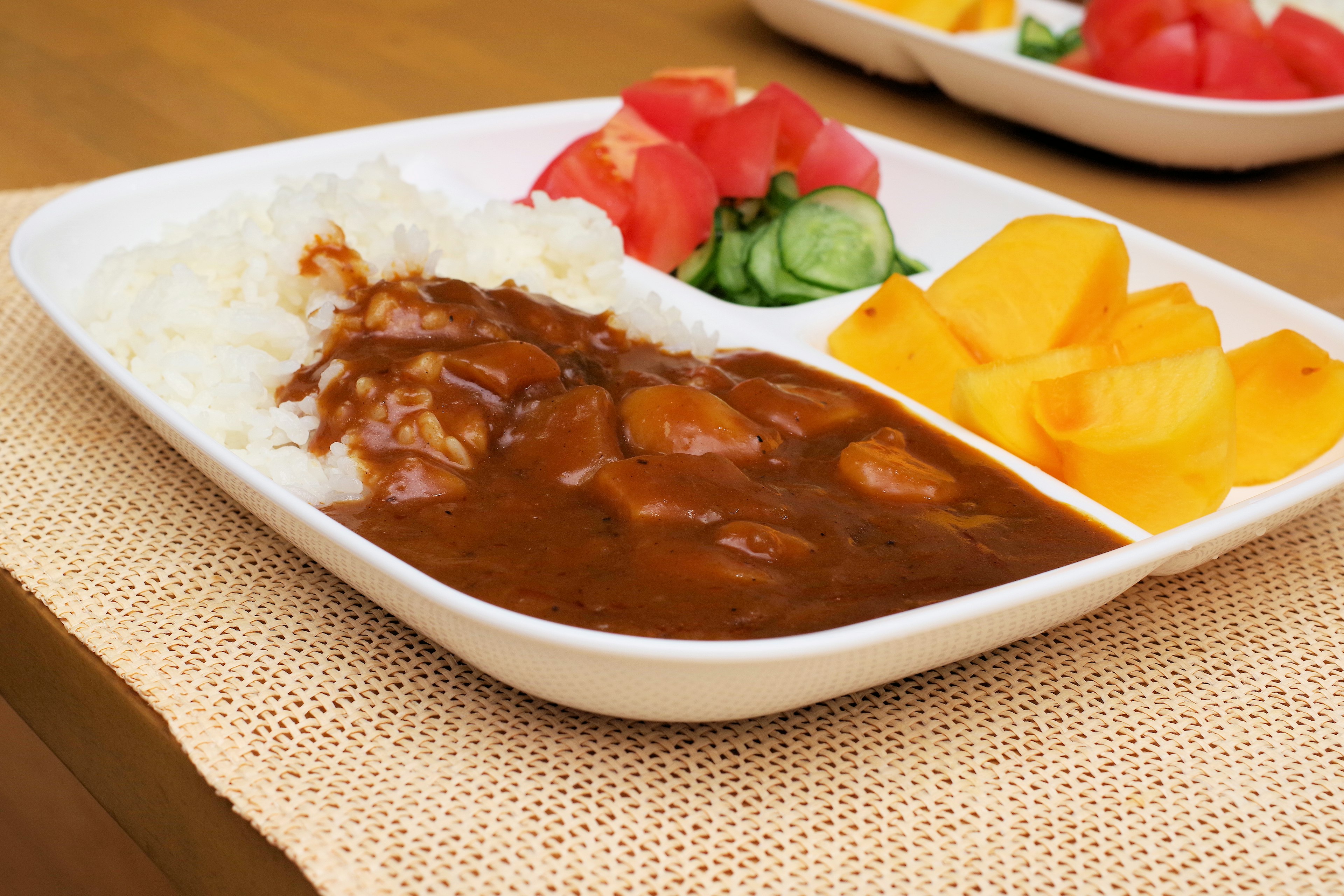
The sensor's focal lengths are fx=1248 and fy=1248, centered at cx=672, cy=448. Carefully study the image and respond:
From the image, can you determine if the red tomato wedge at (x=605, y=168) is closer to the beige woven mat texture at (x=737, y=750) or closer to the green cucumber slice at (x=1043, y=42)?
the beige woven mat texture at (x=737, y=750)

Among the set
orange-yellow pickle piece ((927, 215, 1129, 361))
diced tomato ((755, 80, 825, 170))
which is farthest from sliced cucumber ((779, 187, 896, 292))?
orange-yellow pickle piece ((927, 215, 1129, 361))

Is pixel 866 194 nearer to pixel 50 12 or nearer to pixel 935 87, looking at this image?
pixel 935 87

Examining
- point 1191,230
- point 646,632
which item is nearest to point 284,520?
point 646,632

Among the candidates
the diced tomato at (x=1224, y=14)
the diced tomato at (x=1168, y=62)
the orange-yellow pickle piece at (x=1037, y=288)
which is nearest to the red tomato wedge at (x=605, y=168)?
the orange-yellow pickle piece at (x=1037, y=288)

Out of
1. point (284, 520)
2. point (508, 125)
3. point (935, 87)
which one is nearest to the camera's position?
Result: point (284, 520)

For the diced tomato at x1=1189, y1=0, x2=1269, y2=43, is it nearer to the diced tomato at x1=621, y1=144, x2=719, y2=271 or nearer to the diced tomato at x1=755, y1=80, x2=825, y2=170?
the diced tomato at x1=755, y1=80, x2=825, y2=170
